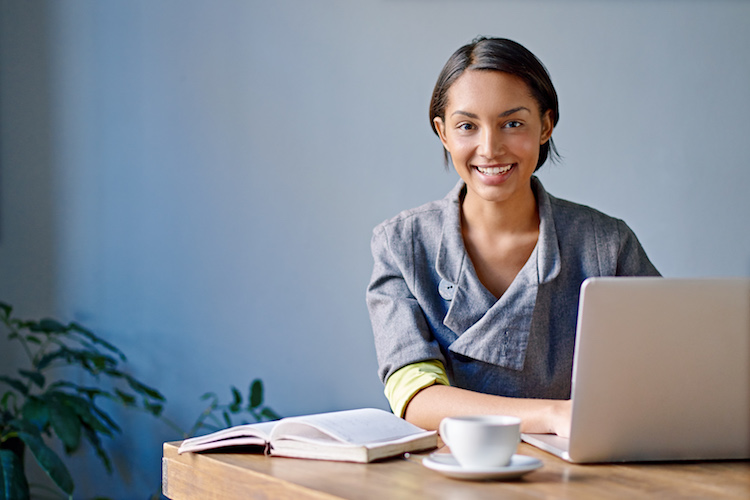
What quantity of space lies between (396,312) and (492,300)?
0.18 metres

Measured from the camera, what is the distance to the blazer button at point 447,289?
146cm

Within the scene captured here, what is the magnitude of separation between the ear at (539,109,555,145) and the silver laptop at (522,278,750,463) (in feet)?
2.48

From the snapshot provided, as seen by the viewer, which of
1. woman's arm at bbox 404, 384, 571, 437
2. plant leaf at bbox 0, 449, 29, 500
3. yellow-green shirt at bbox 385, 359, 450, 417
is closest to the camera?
woman's arm at bbox 404, 384, 571, 437

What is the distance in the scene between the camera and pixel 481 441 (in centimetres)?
81

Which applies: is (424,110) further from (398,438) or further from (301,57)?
(398,438)

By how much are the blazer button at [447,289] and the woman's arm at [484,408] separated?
25 cm

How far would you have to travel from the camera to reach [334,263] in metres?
2.40

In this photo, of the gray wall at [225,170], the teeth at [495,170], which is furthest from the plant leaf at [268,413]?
the teeth at [495,170]

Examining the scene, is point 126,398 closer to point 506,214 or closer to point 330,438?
point 506,214

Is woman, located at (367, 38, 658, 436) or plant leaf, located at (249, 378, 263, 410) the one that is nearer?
woman, located at (367, 38, 658, 436)

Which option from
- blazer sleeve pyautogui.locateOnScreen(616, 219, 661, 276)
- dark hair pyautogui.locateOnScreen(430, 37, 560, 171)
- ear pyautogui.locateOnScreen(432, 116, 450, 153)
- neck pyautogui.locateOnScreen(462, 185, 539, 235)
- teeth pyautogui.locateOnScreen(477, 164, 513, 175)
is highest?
dark hair pyautogui.locateOnScreen(430, 37, 560, 171)

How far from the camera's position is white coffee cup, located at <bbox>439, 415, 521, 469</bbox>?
799mm

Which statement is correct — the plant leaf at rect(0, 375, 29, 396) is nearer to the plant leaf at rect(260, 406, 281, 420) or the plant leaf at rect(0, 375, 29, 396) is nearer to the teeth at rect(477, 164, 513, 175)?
the plant leaf at rect(260, 406, 281, 420)

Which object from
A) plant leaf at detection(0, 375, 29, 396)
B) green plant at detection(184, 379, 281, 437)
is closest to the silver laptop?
green plant at detection(184, 379, 281, 437)
